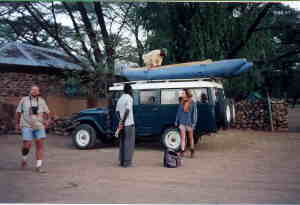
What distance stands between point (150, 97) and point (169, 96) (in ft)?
1.83

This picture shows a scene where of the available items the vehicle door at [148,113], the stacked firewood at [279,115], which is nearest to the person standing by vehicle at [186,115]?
the vehicle door at [148,113]

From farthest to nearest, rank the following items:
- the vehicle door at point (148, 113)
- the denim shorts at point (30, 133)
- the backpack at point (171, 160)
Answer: the vehicle door at point (148, 113)
the backpack at point (171, 160)
the denim shorts at point (30, 133)

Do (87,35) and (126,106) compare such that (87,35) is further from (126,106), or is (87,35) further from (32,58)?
(126,106)

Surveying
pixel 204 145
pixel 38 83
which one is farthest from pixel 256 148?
pixel 38 83

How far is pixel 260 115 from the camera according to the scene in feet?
59.0

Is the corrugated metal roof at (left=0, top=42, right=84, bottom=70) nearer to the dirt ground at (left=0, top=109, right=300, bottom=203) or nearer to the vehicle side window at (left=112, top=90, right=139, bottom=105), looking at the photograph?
the vehicle side window at (left=112, top=90, right=139, bottom=105)

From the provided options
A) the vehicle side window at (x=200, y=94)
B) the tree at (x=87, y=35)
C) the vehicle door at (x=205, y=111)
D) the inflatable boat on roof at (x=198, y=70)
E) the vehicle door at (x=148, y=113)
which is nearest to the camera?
the vehicle door at (x=205, y=111)

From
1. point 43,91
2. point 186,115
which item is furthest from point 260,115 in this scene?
point 43,91

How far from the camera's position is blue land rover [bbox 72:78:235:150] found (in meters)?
10.6

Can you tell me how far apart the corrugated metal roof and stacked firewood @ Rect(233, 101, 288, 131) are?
759cm

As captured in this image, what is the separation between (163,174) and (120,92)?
4.39 metres

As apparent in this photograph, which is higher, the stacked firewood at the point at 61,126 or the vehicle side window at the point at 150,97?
the vehicle side window at the point at 150,97

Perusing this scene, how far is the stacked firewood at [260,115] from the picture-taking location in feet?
58.1

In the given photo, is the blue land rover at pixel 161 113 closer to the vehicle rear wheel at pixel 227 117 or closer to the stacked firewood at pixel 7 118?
the vehicle rear wheel at pixel 227 117
